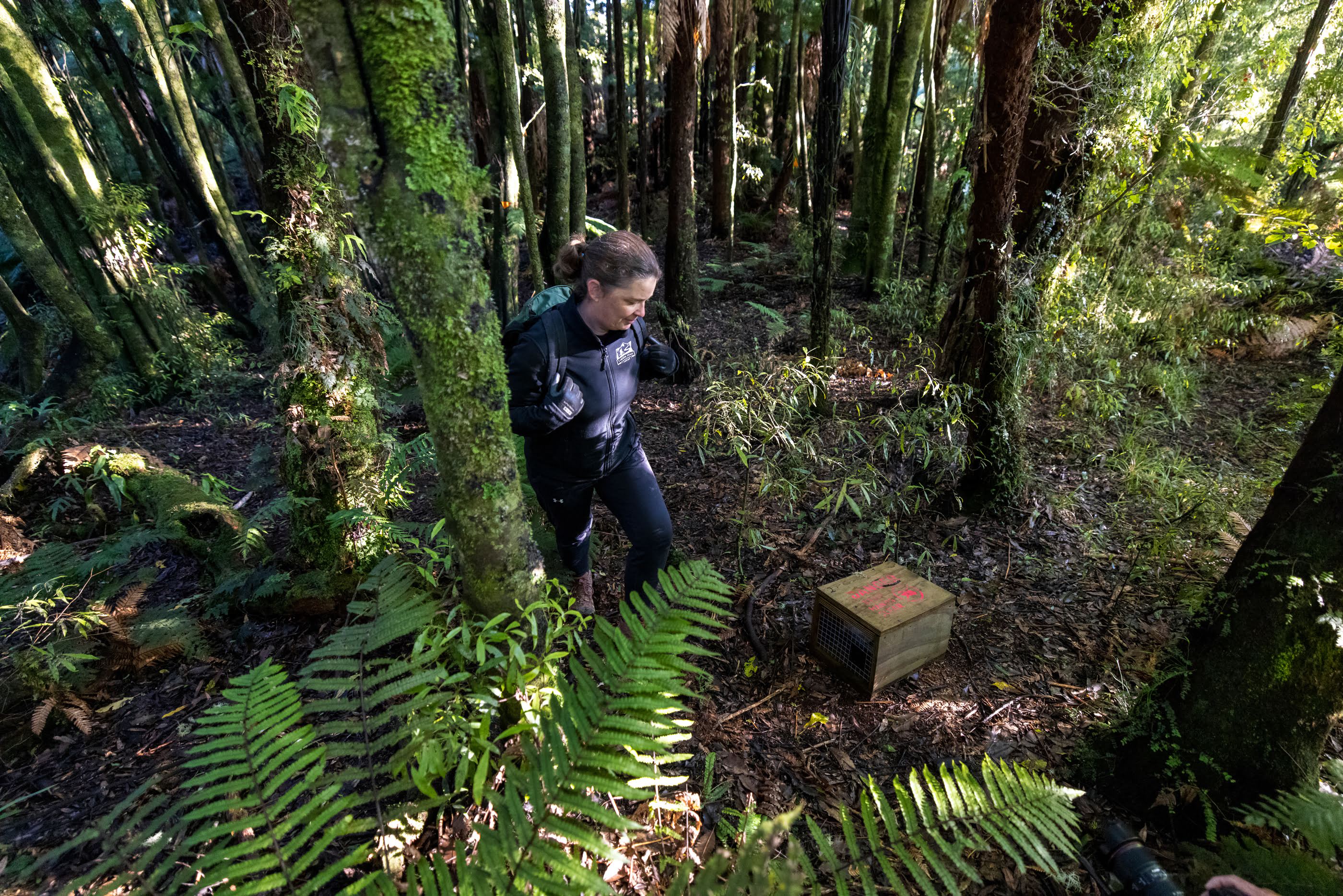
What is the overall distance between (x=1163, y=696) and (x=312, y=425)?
447cm

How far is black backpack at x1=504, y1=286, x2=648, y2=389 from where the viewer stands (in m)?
2.58

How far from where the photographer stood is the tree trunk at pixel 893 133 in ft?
25.9

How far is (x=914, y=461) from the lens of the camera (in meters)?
4.81

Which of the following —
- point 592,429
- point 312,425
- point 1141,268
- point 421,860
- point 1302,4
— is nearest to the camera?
point 421,860

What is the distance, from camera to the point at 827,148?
4.76m

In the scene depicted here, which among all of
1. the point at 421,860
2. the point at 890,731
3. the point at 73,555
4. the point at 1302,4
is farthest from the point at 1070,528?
the point at 1302,4

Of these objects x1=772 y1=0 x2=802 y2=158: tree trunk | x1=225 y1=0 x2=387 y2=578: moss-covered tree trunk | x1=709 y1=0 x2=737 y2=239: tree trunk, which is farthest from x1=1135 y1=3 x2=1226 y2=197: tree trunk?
x1=772 y1=0 x2=802 y2=158: tree trunk

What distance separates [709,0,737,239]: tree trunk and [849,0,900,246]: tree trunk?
274 cm

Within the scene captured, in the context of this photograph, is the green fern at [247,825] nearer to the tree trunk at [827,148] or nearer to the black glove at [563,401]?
the black glove at [563,401]

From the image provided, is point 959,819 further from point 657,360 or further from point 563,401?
point 657,360

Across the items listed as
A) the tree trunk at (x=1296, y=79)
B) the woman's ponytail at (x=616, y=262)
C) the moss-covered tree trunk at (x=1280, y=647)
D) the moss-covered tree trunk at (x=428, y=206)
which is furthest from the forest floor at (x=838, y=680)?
the tree trunk at (x=1296, y=79)

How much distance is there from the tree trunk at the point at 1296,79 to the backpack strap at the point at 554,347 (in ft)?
31.9

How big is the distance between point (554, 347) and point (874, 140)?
8.81 meters

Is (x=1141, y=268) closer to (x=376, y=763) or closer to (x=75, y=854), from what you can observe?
(x=376, y=763)
